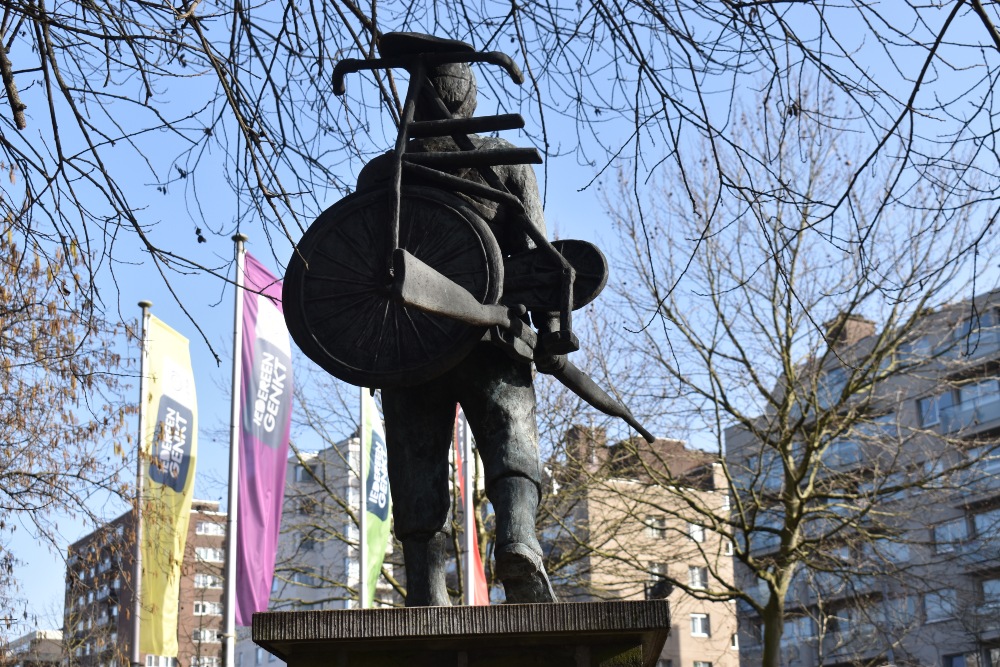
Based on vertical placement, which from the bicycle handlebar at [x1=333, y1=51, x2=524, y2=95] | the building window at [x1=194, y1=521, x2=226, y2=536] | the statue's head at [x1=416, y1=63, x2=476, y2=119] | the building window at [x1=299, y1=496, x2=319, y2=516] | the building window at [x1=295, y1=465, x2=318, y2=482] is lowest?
the statue's head at [x1=416, y1=63, x2=476, y2=119]

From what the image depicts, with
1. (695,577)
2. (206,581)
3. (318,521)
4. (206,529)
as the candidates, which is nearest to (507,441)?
(318,521)

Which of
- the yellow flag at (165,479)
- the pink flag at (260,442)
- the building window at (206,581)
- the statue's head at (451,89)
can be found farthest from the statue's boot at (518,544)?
the building window at (206,581)

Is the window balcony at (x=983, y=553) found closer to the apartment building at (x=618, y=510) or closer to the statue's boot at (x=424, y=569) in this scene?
the apartment building at (x=618, y=510)

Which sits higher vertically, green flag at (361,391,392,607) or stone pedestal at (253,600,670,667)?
green flag at (361,391,392,607)

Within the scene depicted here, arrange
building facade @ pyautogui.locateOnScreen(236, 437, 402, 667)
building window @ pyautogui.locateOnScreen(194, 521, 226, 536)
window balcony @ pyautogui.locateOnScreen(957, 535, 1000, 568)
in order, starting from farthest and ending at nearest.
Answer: building window @ pyautogui.locateOnScreen(194, 521, 226, 536) → building facade @ pyautogui.locateOnScreen(236, 437, 402, 667) → window balcony @ pyautogui.locateOnScreen(957, 535, 1000, 568)

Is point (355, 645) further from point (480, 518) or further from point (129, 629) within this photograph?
point (480, 518)

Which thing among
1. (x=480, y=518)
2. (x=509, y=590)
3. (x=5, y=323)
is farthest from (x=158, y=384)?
(x=509, y=590)

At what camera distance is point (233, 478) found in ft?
42.2

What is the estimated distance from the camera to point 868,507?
1620cm

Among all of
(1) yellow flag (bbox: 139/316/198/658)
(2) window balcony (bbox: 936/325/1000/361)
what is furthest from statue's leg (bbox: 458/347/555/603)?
(1) yellow flag (bbox: 139/316/198/658)

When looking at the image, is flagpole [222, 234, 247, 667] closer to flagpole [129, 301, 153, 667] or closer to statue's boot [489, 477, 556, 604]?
flagpole [129, 301, 153, 667]

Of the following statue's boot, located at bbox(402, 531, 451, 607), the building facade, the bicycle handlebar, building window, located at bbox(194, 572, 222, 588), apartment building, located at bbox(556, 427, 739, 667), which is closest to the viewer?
statue's boot, located at bbox(402, 531, 451, 607)

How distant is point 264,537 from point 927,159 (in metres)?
9.65

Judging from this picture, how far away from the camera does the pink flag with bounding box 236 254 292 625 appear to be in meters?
12.7
